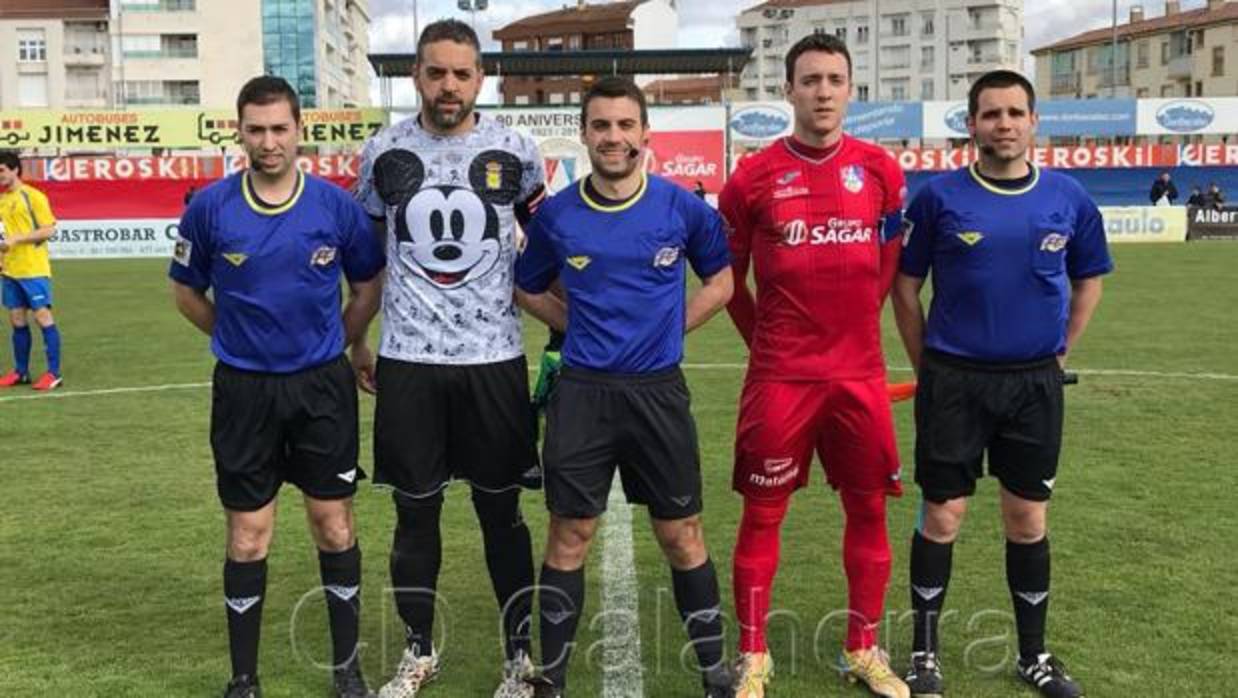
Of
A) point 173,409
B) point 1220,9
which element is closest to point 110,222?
point 173,409

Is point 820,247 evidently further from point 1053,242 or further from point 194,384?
point 194,384

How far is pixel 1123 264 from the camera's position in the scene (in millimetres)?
23234

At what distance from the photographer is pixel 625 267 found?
3709mm

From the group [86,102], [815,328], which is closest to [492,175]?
[815,328]

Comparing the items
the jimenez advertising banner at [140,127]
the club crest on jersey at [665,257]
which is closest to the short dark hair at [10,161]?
the club crest on jersey at [665,257]

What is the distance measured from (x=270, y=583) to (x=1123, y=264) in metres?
21.6

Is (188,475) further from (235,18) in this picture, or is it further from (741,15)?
(741,15)

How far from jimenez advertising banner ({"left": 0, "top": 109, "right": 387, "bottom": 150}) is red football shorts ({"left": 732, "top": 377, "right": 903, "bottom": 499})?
35372 millimetres

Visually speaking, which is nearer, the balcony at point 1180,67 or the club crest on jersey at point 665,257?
the club crest on jersey at point 665,257

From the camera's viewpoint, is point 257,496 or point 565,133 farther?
point 565,133

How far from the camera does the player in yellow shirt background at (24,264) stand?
10273mm

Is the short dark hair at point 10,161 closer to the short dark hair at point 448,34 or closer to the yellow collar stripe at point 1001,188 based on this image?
the short dark hair at point 448,34

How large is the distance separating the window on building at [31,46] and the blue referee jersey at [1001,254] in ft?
283

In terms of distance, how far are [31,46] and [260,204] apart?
8599cm
